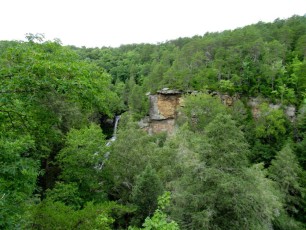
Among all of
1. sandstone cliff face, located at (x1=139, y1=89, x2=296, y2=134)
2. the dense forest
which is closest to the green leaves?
the dense forest

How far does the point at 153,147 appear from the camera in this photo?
2541 centimetres

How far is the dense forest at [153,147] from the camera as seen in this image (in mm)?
5223

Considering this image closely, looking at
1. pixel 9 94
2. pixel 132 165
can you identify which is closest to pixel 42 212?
pixel 9 94

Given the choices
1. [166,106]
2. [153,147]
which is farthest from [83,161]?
[166,106]

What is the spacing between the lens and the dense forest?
5.22 metres

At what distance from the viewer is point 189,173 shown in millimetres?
13438

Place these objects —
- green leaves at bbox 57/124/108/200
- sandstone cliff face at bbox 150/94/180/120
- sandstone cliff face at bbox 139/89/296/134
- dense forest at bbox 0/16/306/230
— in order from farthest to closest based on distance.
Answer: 1. sandstone cliff face at bbox 150/94/180/120
2. sandstone cliff face at bbox 139/89/296/134
3. green leaves at bbox 57/124/108/200
4. dense forest at bbox 0/16/306/230

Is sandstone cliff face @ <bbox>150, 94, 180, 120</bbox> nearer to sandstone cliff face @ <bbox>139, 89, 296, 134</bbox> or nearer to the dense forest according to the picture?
sandstone cliff face @ <bbox>139, 89, 296, 134</bbox>

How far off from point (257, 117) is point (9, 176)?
3859cm

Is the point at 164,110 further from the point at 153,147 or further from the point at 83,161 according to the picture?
the point at 83,161

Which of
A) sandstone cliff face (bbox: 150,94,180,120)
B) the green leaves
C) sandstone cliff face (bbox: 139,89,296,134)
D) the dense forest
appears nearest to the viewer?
the dense forest

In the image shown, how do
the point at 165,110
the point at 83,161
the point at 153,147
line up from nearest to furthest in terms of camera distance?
1. the point at 83,161
2. the point at 153,147
3. the point at 165,110

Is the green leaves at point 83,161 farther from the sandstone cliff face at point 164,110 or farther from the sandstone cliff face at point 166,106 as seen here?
the sandstone cliff face at point 166,106

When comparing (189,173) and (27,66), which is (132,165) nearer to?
(189,173)
